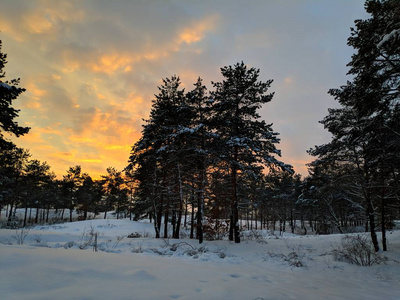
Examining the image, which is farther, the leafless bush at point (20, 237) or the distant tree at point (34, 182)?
the distant tree at point (34, 182)

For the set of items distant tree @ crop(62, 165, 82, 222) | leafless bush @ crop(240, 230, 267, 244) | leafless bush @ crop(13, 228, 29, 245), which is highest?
distant tree @ crop(62, 165, 82, 222)

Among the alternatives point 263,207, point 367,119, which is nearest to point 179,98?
point 367,119

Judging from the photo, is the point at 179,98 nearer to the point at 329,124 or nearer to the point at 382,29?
the point at 329,124

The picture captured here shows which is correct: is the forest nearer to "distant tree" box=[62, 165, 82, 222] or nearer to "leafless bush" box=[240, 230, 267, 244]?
"leafless bush" box=[240, 230, 267, 244]

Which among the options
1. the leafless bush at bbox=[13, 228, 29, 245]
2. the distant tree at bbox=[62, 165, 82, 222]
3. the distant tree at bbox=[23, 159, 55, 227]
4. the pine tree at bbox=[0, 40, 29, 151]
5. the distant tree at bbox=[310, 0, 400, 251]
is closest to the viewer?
the leafless bush at bbox=[13, 228, 29, 245]

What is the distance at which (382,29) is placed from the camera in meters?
8.13

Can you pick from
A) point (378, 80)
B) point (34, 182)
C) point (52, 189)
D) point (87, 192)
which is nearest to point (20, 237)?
point (378, 80)

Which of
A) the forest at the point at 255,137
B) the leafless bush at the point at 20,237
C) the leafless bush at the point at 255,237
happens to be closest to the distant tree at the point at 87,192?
the forest at the point at 255,137

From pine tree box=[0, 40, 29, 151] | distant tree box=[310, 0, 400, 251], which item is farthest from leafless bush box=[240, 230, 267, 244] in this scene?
pine tree box=[0, 40, 29, 151]

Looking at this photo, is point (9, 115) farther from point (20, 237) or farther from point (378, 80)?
point (378, 80)

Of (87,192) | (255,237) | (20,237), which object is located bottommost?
(255,237)

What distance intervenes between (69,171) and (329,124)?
5232 cm

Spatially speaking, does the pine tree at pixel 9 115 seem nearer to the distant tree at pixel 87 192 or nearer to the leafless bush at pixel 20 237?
the leafless bush at pixel 20 237

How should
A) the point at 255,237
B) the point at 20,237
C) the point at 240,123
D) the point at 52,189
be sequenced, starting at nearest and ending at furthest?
the point at 20,237, the point at 240,123, the point at 255,237, the point at 52,189
